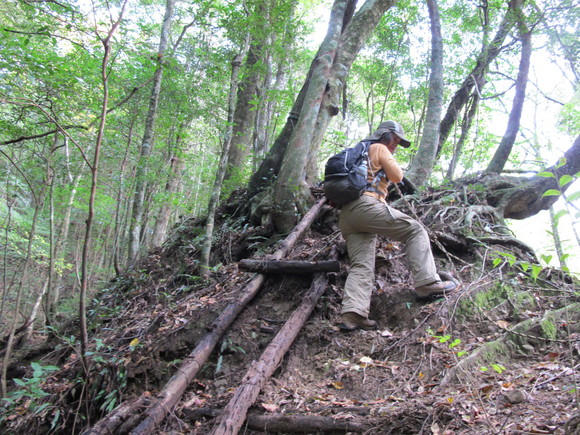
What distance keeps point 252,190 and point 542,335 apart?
5.72m

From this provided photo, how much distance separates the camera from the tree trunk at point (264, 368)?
294 cm

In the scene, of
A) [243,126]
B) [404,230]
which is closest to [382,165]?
[404,230]

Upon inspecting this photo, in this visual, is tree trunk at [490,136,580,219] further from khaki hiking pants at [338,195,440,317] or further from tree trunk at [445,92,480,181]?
khaki hiking pants at [338,195,440,317]

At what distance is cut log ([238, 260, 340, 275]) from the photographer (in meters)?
4.70

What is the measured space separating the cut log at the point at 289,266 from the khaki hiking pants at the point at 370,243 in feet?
1.11

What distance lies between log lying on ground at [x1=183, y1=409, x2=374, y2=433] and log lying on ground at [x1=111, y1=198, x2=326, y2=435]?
1.47 ft

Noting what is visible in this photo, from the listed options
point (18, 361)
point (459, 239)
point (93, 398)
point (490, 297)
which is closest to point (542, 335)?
point (490, 297)

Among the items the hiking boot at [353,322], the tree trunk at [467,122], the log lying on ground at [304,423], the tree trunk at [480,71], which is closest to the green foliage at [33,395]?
the log lying on ground at [304,423]

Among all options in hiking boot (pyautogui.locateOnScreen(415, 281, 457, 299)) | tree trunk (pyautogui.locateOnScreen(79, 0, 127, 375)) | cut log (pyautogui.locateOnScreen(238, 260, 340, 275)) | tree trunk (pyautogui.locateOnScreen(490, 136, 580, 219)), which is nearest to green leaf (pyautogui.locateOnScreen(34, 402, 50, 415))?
tree trunk (pyautogui.locateOnScreen(79, 0, 127, 375))

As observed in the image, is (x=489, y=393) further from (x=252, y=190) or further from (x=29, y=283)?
(x=29, y=283)

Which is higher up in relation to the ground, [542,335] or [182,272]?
[542,335]

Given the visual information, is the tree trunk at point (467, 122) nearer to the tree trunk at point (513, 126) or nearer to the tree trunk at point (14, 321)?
the tree trunk at point (513, 126)

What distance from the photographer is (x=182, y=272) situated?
6.67m

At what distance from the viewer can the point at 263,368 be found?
3502 mm
